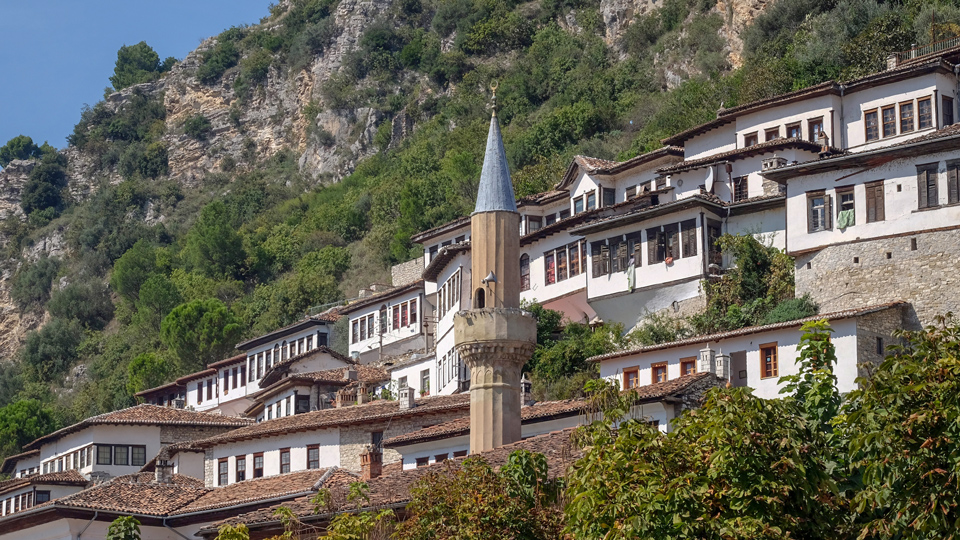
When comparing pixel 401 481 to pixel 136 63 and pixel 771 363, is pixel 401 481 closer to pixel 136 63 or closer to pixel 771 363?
pixel 771 363

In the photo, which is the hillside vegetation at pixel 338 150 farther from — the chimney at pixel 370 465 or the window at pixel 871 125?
the chimney at pixel 370 465

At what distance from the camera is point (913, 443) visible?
1784cm

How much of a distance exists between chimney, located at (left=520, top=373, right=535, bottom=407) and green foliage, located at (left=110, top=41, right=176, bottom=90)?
124956 mm

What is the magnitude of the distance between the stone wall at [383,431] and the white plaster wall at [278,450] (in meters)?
0.31

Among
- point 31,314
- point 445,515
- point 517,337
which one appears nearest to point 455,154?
point 31,314

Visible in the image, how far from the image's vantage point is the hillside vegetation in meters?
75.5

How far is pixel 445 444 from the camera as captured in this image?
40.4m

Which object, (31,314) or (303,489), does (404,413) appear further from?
(31,314)

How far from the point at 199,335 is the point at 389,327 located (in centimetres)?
2072

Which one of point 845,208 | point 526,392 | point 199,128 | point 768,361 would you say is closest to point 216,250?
point 199,128

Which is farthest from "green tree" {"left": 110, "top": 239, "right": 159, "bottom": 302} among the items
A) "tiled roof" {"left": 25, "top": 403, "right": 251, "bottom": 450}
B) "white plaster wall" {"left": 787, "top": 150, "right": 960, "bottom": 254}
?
"white plaster wall" {"left": 787, "top": 150, "right": 960, "bottom": 254}

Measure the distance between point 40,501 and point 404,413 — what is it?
57.3 ft

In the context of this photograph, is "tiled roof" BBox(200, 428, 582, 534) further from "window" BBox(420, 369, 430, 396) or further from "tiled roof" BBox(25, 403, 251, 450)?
"tiled roof" BBox(25, 403, 251, 450)

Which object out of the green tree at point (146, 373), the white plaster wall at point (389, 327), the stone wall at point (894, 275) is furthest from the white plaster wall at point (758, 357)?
the green tree at point (146, 373)
